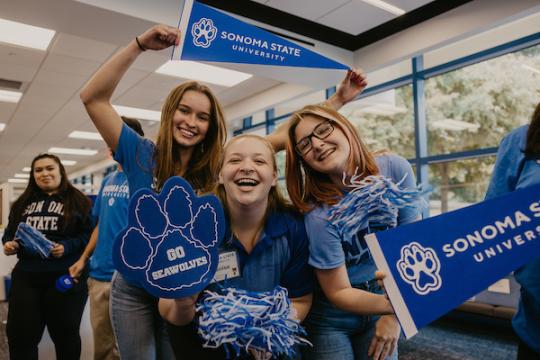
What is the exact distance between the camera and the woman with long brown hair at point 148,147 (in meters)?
1.22

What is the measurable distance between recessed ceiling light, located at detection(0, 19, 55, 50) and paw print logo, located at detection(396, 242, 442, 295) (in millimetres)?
4368

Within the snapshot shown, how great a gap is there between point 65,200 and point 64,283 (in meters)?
0.53

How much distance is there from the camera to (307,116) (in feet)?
4.10

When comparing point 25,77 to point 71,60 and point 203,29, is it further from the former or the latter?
point 203,29

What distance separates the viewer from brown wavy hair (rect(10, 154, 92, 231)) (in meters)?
2.36

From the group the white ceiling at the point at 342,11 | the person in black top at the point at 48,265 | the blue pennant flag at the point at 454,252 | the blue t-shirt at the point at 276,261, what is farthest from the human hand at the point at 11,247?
the white ceiling at the point at 342,11

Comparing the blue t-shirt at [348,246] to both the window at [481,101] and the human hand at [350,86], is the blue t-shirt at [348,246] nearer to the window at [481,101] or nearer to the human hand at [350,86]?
the human hand at [350,86]

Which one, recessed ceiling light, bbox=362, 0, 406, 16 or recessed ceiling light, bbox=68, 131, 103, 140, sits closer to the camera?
recessed ceiling light, bbox=362, 0, 406, 16

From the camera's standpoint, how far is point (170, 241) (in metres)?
0.90

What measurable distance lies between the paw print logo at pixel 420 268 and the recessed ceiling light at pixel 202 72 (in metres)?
4.50

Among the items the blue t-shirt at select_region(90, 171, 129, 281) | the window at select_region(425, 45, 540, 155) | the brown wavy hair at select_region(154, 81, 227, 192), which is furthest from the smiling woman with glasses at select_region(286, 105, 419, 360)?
the window at select_region(425, 45, 540, 155)

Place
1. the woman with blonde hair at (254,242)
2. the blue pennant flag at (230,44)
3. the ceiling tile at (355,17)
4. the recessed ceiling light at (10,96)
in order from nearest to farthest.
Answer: the woman with blonde hair at (254,242) < the blue pennant flag at (230,44) < the ceiling tile at (355,17) < the recessed ceiling light at (10,96)

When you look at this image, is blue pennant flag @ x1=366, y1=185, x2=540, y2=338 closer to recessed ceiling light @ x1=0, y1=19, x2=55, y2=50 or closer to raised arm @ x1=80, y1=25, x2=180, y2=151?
raised arm @ x1=80, y1=25, x2=180, y2=151

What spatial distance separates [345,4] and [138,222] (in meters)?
3.65
